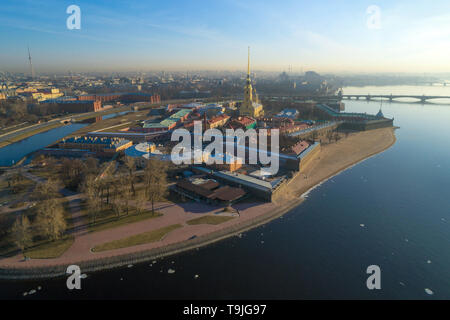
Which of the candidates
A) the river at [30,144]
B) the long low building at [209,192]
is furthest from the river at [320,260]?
the river at [30,144]

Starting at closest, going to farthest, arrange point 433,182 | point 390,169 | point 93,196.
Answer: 1. point 93,196
2. point 433,182
3. point 390,169

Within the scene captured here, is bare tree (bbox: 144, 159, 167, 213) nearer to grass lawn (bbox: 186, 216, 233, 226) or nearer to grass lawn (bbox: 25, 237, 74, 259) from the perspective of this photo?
grass lawn (bbox: 186, 216, 233, 226)

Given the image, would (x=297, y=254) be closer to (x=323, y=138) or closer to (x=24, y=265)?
(x=24, y=265)

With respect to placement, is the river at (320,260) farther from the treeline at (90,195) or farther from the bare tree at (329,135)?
the bare tree at (329,135)

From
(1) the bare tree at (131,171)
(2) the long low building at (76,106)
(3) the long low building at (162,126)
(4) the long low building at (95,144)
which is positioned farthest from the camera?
(2) the long low building at (76,106)

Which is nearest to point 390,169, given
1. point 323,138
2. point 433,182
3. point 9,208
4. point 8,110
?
point 433,182

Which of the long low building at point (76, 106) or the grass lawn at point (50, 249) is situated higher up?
the long low building at point (76, 106)
